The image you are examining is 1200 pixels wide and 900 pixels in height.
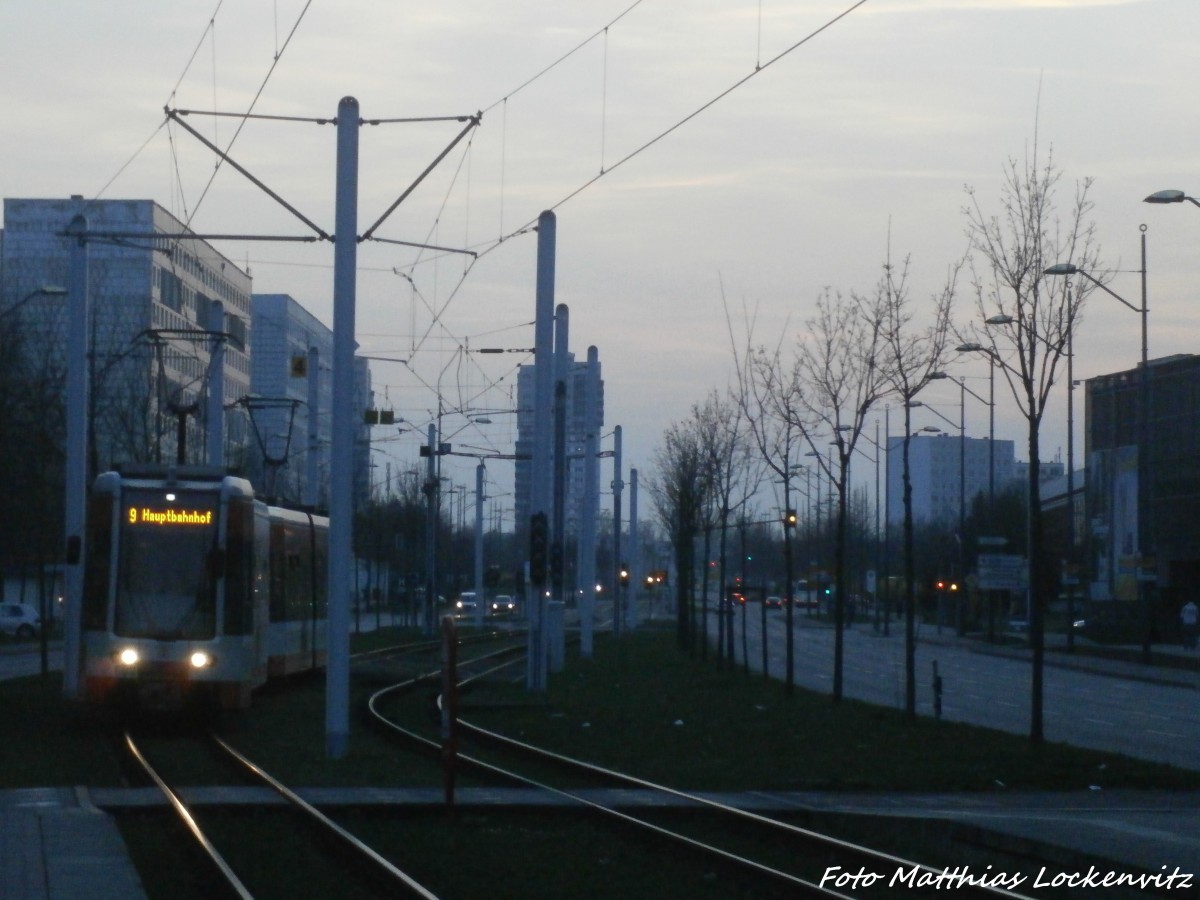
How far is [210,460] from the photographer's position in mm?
35500

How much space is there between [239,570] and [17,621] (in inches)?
1931

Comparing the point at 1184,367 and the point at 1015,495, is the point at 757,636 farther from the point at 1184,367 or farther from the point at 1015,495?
the point at 1015,495

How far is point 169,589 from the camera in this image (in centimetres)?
2320

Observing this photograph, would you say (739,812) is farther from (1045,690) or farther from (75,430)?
(1045,690)

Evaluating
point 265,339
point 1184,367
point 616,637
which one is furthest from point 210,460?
point 265,339

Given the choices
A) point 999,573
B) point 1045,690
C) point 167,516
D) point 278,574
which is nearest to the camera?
point 167,516

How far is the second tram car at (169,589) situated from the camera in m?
22.9

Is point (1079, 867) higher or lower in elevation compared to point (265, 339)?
lower

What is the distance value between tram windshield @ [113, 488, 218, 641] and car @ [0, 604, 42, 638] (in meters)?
48.4

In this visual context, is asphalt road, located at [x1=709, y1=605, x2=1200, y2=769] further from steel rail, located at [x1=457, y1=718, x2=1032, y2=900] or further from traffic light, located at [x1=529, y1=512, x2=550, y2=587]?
steel rail, located at [x1=457, y1=718, x2=1032, y2=900]

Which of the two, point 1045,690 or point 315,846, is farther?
Result: point 1045,690

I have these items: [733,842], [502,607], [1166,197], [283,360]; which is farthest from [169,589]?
[283,360]

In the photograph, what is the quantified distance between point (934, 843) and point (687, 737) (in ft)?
33.2

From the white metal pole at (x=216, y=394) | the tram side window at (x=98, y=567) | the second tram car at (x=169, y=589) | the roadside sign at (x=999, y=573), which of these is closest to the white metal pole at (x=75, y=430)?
the tram side window at (x=98, y=567)
